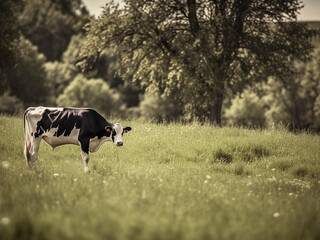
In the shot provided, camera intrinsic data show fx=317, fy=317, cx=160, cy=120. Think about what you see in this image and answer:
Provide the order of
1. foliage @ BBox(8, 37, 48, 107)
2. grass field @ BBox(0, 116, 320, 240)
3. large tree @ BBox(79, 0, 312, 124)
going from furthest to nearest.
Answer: foliage @ BBox(8, 37, 48, 107), large tree @ BBox(79, 0, 312, 124), grass field @ BBox(0, 116, 320, 240)

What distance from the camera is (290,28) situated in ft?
53.8

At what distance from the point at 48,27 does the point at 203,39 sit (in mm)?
52515

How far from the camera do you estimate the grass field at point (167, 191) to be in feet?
12.6

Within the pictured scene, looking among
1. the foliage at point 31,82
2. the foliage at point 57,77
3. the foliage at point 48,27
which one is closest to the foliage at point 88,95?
the foliage at point 57,77

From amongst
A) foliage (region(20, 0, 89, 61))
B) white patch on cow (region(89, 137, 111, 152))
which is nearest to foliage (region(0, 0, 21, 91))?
white patch on cow (region(89, 137, 111, 152))

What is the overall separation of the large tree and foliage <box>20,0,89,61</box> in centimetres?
4605

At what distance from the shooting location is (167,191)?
5652 millimetres

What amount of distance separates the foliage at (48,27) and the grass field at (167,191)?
53.9m

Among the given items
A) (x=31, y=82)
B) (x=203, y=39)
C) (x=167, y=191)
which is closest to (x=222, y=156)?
(x=167, y=191)

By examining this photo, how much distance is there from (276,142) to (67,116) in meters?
7.11

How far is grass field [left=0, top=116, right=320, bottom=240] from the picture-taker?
152 inches

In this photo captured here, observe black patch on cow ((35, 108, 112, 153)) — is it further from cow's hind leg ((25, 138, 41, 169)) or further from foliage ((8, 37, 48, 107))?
foliage ((8, 37, 48, 107))

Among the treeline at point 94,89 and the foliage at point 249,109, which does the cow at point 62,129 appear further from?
the foliage at point 249,109

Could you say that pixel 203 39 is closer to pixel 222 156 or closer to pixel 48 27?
pixel 222 156
